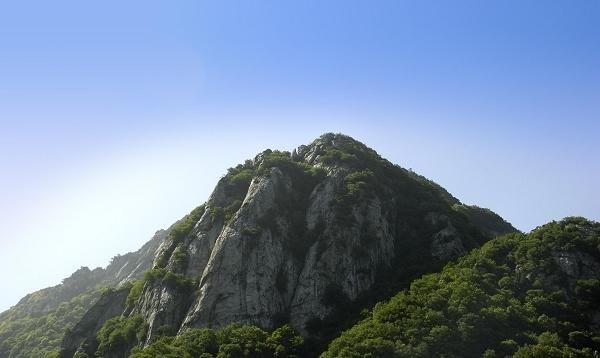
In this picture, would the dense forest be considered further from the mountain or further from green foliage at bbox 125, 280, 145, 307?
green foliage at bbox 125, 280, 145, 307

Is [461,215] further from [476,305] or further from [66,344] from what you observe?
[66,344]

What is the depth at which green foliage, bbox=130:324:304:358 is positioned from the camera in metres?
66.7

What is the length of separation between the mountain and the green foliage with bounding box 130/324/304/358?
398 millimetres

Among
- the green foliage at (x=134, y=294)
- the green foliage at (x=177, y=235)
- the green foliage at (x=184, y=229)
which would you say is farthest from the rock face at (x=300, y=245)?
the green foliage at (x=134, y=294)

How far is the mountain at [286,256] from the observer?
7919 cm

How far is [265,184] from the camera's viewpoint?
98938 millimetres

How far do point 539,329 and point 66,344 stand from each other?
77.2 m

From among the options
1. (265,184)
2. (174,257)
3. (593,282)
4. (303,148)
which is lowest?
(593,282)

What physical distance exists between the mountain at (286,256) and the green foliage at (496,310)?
905cm

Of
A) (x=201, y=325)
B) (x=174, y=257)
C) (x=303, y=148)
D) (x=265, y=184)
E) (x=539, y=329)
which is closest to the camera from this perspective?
(x=539, y=329)

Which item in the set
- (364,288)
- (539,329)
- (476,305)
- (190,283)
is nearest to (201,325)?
(190,283)

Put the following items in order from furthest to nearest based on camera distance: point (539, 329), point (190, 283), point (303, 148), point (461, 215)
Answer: point (303, 148), point (461, 215), point (190, 283), point (539, 329)

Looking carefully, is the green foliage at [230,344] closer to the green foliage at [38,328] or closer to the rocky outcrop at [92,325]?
the rocky outcrop at [92,325]

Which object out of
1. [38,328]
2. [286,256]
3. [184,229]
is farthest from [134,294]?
[38,328]
